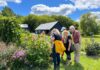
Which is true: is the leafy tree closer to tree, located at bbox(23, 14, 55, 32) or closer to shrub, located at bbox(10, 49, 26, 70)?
shrub, located at bbox(10, 49, 26, 70)

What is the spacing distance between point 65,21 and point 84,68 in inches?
2882

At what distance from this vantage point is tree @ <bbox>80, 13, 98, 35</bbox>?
248 feet

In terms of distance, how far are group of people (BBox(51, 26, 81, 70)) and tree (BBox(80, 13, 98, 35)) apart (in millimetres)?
62514

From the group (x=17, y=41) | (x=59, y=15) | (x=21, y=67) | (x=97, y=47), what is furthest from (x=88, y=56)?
(x=59, y=15)

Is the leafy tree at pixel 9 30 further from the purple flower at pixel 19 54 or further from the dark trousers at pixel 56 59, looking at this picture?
the dark trousers at pixel 56 59

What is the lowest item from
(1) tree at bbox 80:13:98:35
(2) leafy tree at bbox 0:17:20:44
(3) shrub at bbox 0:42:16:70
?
(1) tree at bbox 80:13:98:35

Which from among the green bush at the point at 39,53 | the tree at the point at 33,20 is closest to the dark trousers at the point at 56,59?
the green bush at the point at 39,53

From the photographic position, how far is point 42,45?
11016 millimetres

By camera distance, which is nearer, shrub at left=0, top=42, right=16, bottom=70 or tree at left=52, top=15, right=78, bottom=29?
shrub at left=0, top=42, right=16, bottom=70

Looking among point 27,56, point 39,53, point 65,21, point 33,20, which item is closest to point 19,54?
point 27,56

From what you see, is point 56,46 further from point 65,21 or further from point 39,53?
point 65,21

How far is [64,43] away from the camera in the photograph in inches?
461

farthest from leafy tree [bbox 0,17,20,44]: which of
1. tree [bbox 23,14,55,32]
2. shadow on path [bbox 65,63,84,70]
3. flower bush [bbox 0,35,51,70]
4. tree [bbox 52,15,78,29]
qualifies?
tree [bbox 52,15,78,29]

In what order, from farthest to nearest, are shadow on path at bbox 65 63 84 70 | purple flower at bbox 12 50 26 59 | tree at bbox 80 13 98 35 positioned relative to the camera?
tree at bbox 80 13 98 35 < shadow on path at bbox 65 63 84 70 < purple flower at bbox 12 50 26 59
